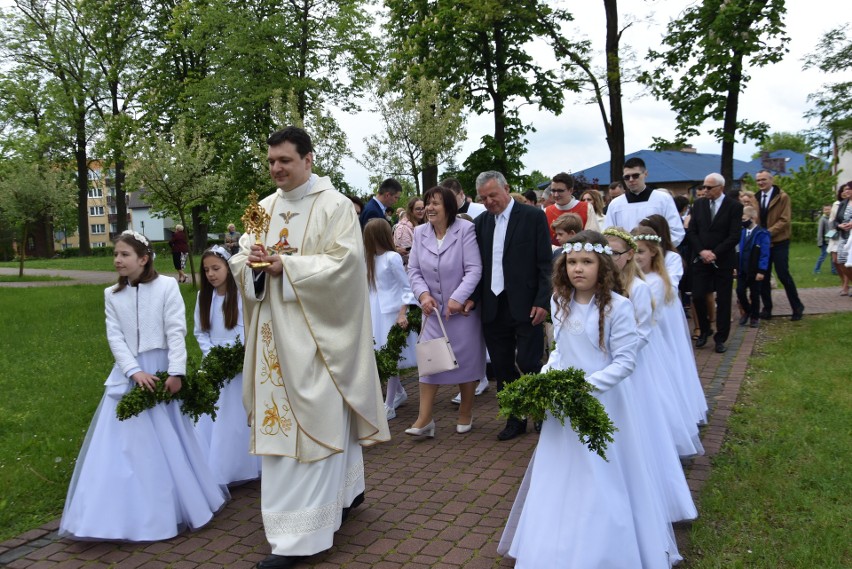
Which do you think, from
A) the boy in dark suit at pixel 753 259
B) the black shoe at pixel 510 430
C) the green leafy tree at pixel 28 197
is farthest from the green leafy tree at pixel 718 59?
the green leafy tree at pixel 28 197

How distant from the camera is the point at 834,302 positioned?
13875 millimetres

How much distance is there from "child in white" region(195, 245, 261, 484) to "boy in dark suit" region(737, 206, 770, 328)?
27.7ft

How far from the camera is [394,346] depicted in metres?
7.18

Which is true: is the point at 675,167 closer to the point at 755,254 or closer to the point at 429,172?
the point at 429,172

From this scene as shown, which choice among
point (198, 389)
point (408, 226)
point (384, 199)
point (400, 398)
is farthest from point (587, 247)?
point (408, 226)

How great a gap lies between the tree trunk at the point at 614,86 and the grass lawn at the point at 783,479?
42.2 feet

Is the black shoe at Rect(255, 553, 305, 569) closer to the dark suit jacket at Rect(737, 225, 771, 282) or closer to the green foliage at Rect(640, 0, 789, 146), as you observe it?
the dark suit jacket at Rect(737, 225, 771, 282)

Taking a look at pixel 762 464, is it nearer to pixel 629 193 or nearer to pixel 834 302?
pixel 629 193

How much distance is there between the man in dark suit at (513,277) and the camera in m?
6.63

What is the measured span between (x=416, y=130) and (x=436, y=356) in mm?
15263

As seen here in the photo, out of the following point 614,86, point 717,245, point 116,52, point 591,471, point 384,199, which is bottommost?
point 591,471

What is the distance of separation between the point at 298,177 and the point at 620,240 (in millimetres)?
2287

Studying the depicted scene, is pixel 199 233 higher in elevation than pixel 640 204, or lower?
lower

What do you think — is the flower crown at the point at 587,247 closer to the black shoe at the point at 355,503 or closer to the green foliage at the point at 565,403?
the green foliage at the point at 565,403
